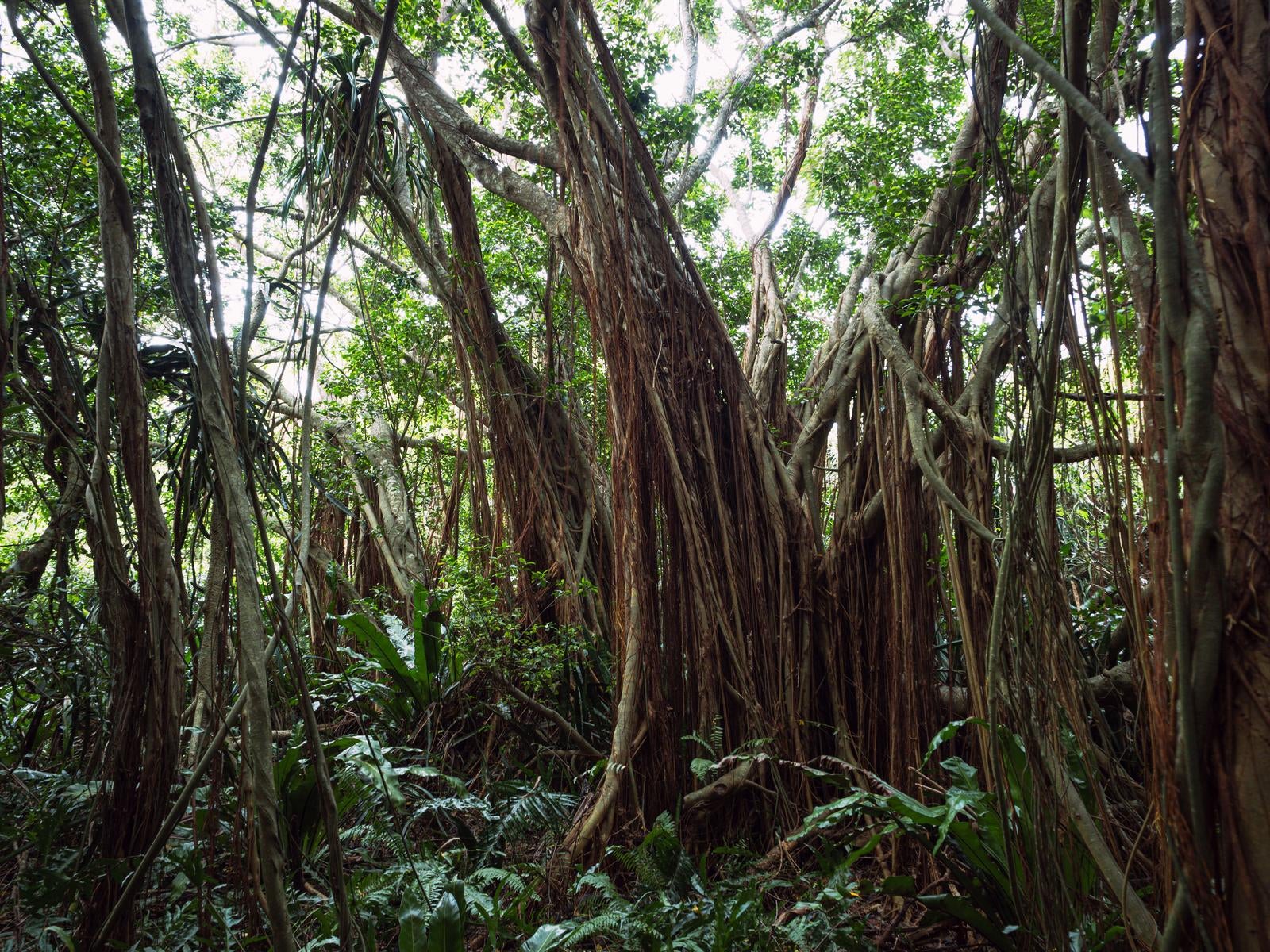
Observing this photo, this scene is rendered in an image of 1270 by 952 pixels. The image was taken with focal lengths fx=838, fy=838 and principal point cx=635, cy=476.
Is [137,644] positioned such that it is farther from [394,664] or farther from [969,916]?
[969,916]

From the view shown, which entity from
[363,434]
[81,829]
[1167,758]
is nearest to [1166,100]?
[1167,758]

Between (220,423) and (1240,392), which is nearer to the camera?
(1240,392)

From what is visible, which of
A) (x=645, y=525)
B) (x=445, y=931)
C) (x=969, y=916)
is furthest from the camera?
(x=645, y=525)

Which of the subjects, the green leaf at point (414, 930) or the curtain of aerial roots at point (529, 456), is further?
the curtain of aerial roots at point (529, 456)

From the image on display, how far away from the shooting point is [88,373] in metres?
3.47

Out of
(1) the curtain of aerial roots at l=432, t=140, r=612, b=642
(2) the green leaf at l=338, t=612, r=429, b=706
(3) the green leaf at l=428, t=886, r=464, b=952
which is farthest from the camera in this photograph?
(1) the curtain of aerial roots at l=432, t=140, r=612, b=642

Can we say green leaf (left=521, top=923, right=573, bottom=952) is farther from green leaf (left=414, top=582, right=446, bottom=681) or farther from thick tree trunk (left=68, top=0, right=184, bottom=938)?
green leaf (left=414, top=582, right=446, bottom=681)

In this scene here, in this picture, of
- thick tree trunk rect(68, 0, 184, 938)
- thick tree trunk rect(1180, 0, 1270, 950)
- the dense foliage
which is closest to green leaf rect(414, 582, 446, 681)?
the dense foliage

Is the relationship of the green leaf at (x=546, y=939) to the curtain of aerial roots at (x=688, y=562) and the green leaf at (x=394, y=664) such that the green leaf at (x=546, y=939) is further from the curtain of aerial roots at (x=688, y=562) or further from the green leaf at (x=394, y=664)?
the green leaf at (x=394, y=664)

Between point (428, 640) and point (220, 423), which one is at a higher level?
point (220, 423)

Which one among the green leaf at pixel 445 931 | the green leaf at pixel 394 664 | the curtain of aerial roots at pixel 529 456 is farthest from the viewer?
the curtain of aerial roots at pixel 529 456

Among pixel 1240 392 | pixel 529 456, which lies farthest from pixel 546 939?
pixel 529 456

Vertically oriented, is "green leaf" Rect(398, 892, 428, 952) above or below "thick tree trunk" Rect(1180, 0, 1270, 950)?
below

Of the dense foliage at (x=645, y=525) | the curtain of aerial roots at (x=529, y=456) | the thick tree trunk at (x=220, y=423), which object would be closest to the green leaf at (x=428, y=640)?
the dense foliage at (x=645, y=525)
